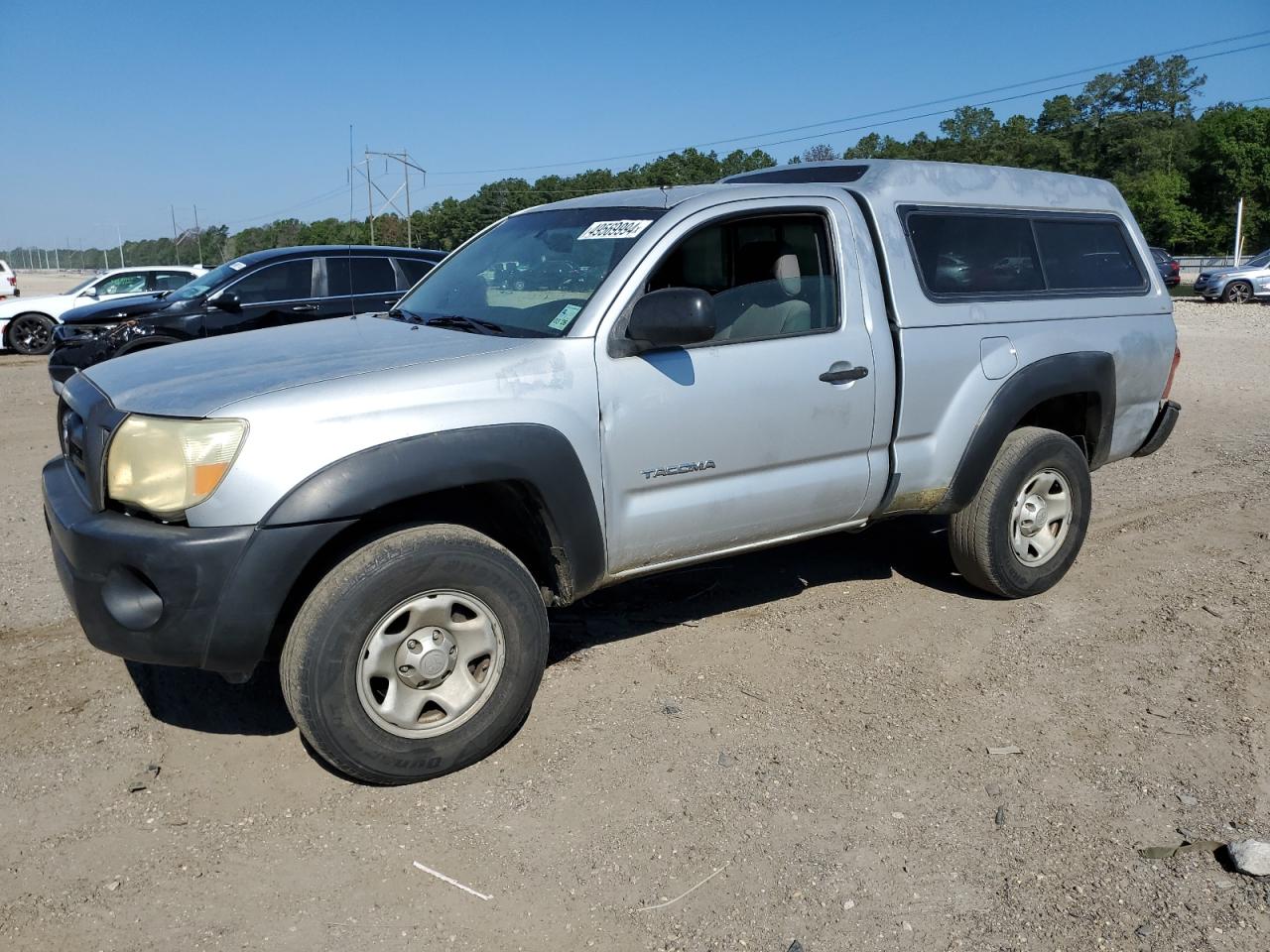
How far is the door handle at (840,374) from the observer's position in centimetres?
407

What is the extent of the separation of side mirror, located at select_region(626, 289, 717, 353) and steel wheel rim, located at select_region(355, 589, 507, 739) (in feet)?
3.55

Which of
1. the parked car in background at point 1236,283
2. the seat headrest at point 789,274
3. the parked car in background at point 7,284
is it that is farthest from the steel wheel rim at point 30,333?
Result: the parked car in background at point 1236,283

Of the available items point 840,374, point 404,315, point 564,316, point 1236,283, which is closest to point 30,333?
point 404,315

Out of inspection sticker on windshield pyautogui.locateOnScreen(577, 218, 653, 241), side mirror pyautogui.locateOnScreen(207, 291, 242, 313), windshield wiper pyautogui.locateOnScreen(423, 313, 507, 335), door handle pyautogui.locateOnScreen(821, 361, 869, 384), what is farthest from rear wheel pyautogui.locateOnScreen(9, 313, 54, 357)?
door handle pyautogui.locateOnScreen(821, 361, 869, 384)

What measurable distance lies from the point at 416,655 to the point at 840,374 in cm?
198

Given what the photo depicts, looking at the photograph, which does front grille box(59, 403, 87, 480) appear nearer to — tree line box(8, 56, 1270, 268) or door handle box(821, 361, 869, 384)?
door handle box(821, 361, 869, 384)

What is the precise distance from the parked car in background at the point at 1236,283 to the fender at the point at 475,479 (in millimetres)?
28823

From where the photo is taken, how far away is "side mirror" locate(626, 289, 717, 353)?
11.5 feet

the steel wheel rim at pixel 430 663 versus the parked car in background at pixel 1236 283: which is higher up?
the parked car in background at pixel 1236 283

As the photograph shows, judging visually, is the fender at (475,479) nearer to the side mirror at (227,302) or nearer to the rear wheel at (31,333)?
the side mirror at (227,302)

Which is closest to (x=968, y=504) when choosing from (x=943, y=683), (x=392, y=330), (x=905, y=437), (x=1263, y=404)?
(x=905, y=437)

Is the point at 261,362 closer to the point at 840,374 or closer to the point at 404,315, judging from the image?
the point at 404,315

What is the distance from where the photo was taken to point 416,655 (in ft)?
10.8

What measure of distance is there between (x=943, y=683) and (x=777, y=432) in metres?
1.24
